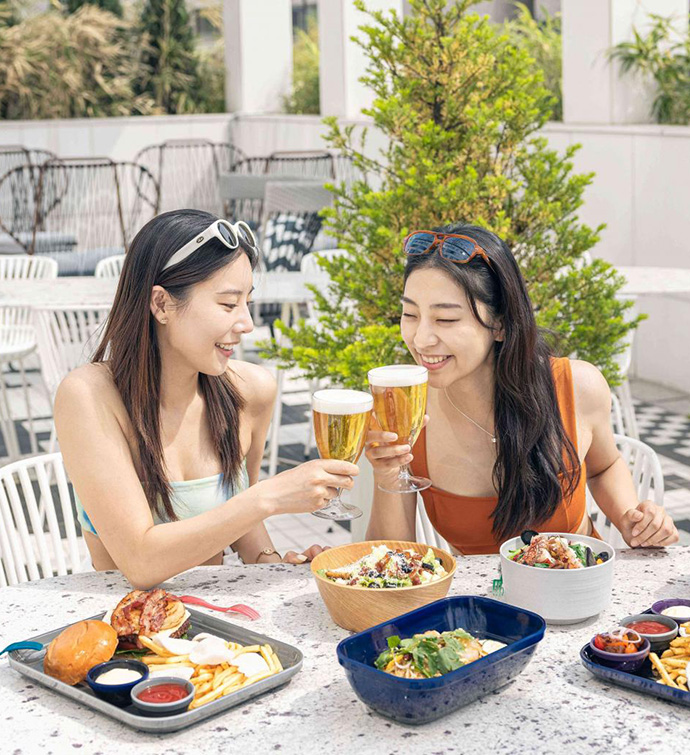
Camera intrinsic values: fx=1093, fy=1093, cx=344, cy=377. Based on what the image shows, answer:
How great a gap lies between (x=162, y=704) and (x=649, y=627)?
2.14 feet

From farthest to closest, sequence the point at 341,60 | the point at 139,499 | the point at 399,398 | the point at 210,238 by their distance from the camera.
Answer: the point at 341,60 < the point at 210,238 < the point at 139,499 < the point at 399,398

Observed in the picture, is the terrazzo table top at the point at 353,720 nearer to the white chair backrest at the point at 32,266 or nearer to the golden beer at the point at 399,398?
the golden beer at the point at 399,398

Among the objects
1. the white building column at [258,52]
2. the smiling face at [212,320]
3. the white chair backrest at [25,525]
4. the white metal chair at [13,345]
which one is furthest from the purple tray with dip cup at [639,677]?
the white building column at [258,52]

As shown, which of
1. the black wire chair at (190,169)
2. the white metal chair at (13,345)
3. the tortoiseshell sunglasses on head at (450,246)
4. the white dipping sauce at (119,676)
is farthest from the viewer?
the black wire chair at (190,169)

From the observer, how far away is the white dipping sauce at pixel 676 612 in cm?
151

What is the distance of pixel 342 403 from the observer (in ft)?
5.16

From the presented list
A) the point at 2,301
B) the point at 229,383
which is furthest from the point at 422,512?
the point at 2,301

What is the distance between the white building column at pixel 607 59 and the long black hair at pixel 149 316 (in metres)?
5.22

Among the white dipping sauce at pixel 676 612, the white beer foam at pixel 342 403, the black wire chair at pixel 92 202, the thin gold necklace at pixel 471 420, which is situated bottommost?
the white dipping sauce at pixel 676 612

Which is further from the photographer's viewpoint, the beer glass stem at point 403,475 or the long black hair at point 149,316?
the long black hair at point 149,316

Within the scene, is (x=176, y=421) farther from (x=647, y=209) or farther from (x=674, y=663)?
(x=647, y=209)

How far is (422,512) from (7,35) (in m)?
10.8

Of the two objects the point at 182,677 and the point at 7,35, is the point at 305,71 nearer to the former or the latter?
the point at 7,35

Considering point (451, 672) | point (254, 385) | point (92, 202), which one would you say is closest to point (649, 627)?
point (451, 672)
